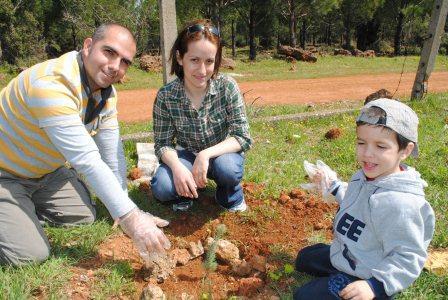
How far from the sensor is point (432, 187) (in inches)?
142

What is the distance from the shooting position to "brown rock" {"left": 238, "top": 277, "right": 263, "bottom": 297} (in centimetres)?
237

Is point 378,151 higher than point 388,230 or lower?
higher

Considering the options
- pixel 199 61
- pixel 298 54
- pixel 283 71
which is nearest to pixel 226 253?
pixel 199 61

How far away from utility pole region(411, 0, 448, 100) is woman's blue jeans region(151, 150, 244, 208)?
4.99 metres

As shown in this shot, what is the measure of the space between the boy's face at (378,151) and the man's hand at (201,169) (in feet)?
3.92

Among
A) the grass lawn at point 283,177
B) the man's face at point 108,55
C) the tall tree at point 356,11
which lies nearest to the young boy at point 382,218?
the grass lawn at point 283,177

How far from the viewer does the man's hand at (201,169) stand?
2.88 meters

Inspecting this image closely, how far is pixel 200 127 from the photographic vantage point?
316cm

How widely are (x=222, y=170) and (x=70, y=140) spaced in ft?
3.84

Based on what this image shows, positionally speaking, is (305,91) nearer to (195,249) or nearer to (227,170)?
(227,170)

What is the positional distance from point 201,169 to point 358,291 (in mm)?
1383

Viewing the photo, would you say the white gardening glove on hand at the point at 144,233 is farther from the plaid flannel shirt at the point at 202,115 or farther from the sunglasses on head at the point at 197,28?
the sunglasses on head at the point at 197,28

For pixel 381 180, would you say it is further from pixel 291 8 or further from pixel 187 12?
pixel 291 8

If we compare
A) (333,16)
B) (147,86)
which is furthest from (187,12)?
(333,16)
